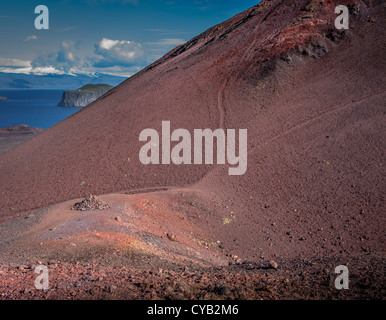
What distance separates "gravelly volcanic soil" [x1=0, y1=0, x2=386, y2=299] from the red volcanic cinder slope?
0.28ft

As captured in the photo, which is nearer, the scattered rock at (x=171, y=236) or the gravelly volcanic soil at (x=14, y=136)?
the scattered rock at (x=171, y=236)

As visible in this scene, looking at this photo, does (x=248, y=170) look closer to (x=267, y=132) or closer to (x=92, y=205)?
(x=267, y=132)

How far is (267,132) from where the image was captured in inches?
709

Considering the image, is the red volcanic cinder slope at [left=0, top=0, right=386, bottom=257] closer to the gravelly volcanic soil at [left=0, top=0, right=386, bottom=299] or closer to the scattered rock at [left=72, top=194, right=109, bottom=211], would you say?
the gravelly volcanic soil at [left=0, top=0, right=386, bottom=299]

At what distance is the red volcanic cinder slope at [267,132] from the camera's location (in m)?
12.0

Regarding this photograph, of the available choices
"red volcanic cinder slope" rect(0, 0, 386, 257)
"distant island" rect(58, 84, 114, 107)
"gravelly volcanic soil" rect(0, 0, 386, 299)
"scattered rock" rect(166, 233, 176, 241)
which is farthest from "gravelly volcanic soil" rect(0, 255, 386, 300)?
"distant island" rect(58, 84, 114, 107)

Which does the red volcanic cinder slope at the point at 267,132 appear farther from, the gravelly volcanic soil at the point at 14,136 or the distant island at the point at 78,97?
the distant island at the point at 78,97

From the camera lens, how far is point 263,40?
24.3 metres

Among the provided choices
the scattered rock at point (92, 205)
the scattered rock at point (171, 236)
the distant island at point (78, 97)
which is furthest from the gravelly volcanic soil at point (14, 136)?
the distant island at point (78, 97)

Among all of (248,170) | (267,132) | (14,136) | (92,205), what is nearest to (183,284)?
(92,205)

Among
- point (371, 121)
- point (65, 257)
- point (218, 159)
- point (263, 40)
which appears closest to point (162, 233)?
point (65, 257)

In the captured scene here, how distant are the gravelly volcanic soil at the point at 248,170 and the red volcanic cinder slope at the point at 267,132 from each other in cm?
8

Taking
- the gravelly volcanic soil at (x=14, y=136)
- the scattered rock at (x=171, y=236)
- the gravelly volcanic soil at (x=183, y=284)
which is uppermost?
the gravelly volcanic soil at (x=14, y=136)
